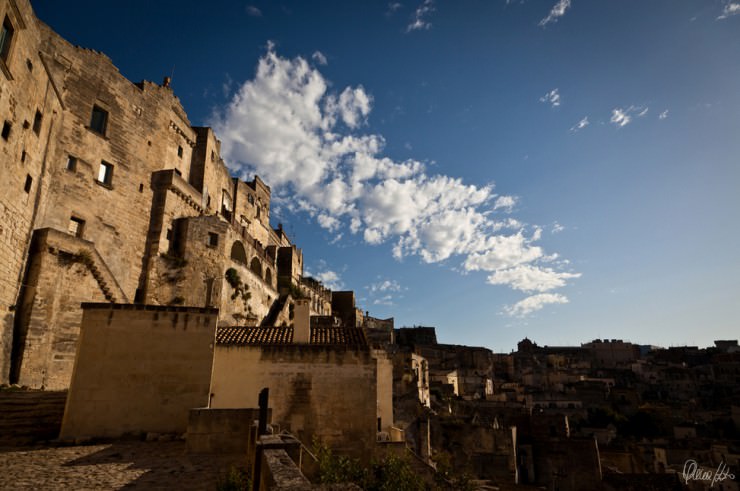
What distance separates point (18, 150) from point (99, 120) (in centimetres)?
808

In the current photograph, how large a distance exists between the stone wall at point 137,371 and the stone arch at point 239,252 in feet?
60.6

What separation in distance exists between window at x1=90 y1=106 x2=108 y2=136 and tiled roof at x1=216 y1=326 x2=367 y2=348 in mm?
16217

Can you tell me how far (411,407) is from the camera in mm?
Result: 28109

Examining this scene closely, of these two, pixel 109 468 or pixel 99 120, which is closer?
pixel 109 468

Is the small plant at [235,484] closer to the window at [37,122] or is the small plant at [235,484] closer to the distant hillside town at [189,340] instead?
the distant hillside town at [189,340]

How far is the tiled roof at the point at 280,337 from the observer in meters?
14.2

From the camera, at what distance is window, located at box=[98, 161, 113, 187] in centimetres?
2398

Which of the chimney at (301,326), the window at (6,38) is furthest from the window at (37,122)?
the chimney at (301,326)

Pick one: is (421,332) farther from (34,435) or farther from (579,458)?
(34,435)

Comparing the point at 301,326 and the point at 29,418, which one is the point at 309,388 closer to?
the point at 301,326

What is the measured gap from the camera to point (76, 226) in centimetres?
2212

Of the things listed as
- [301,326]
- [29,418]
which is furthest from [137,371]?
[301,326]

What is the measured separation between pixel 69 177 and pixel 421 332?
194ft

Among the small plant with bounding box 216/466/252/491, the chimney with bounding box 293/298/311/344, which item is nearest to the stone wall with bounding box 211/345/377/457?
the chimney with bounding box 293/298/311/344
